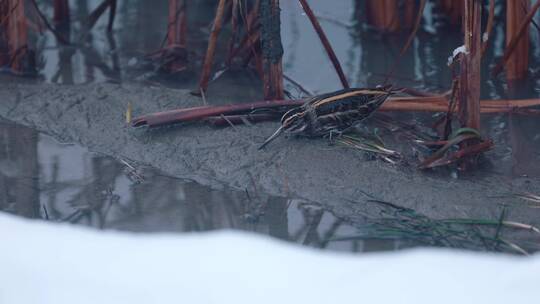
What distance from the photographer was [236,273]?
106 inches

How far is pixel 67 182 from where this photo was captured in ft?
11.8

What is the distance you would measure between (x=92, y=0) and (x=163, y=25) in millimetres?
760

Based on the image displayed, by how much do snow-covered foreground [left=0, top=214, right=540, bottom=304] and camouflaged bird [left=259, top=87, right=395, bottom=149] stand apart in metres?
0.87

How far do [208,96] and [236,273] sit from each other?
184 centimetres

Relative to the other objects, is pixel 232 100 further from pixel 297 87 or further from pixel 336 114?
pixel 336 114

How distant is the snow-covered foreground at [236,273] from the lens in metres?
2.57

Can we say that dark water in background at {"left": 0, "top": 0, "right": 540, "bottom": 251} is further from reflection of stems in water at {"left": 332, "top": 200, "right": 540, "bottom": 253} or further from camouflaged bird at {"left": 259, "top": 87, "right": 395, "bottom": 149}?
camouflaged bird at {"left": 259, "top": 87, "right": 395, "bottom": 149}

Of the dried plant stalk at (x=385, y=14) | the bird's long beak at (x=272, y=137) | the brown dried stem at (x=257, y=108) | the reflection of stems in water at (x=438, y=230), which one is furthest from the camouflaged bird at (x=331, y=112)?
the dried plant stalk at (x=385, y=14)

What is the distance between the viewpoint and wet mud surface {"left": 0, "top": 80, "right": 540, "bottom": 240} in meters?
3.34

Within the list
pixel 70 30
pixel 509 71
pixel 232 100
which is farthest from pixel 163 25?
pixel 509 71

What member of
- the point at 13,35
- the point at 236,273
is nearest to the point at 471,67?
the point at 236,273

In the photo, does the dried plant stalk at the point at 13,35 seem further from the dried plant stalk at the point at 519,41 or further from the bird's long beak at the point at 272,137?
the dried plant stalk at the point at 519,41

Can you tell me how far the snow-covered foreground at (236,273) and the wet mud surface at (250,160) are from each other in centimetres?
49

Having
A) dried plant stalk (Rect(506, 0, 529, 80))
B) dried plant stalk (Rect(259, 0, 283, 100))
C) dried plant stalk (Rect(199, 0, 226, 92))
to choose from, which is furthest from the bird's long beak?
dried plant stalk (Rect(506, 0, 529, 80))
